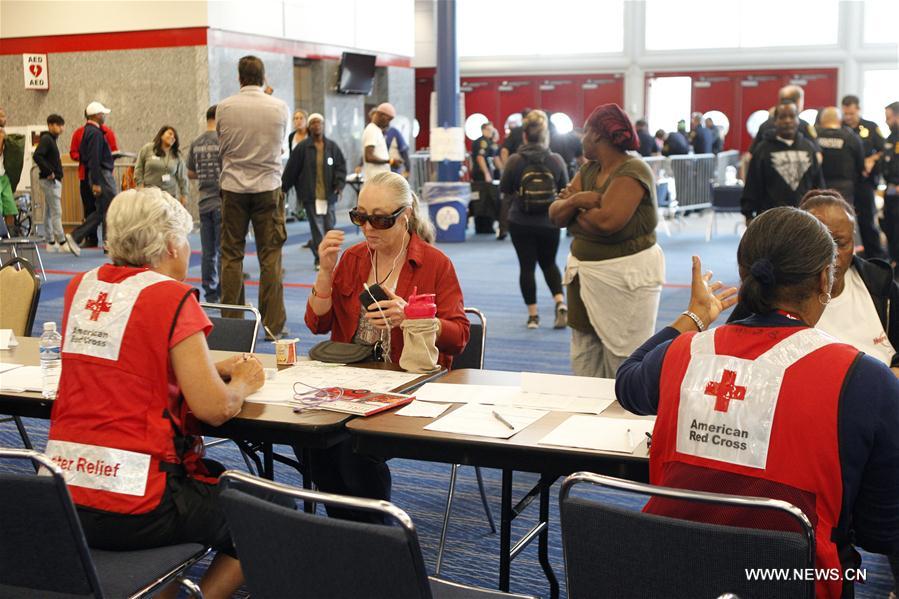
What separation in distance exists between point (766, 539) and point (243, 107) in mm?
5346

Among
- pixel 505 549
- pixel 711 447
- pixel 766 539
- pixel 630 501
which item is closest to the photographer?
pixel 766 539

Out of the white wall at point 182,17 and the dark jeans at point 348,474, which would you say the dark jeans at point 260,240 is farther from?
the white wall at point 182,17

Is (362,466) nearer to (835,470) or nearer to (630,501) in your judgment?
(630,501)

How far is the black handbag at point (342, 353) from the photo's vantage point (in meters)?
3.19

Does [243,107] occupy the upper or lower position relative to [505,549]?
upper

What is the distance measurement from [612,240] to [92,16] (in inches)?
472

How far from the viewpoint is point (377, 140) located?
10.6 m

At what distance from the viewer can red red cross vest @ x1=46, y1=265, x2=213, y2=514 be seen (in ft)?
7.74

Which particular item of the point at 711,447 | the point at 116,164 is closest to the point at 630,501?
the point at 711,447

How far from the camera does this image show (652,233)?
433 cm

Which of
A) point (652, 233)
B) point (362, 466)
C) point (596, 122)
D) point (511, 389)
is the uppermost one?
point (596, 122)

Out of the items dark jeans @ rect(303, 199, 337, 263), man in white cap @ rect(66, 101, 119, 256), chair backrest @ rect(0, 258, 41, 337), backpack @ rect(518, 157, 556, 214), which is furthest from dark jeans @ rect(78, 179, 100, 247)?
chair backrest @ rect(0, 258, 41, 337)

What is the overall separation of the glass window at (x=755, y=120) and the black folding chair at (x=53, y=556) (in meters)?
20.1

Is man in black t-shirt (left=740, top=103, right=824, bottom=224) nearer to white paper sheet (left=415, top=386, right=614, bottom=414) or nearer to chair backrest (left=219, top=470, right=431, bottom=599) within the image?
white paper sheet (left=415, top=386, right=614, bottom=414)
